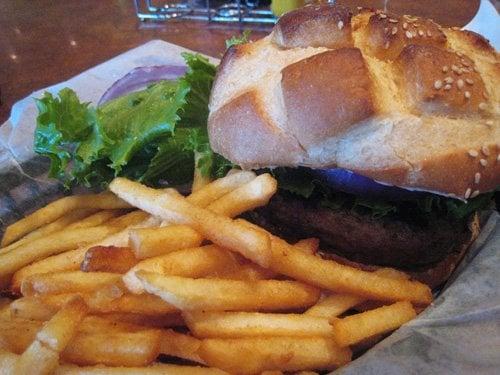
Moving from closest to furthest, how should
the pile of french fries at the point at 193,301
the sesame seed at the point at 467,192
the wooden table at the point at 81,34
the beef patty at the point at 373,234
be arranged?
the pile of french fries at the point at 193,301 < the sesame seed at the point at 467,192 < the beef patty at the point at 373,234 < the wooden table at the point at 81,34

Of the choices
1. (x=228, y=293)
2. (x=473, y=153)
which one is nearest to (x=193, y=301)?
(x=228, y=293)

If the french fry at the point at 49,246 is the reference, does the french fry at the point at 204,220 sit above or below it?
above

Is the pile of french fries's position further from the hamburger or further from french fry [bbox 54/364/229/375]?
the hamburger

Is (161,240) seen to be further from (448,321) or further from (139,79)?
(139,79)

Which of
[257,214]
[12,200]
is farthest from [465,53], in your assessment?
[12,200]

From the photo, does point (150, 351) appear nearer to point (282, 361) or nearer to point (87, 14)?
point (282, 361)

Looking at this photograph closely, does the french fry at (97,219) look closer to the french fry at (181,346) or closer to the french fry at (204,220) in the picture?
the french fry at (204,220)

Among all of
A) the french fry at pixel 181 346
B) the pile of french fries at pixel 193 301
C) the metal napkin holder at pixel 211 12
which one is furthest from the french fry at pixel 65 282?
the metal napkin holder at pixel 211 12
